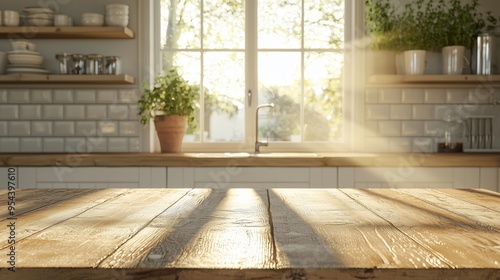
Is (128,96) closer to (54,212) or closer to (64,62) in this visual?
(64,62)

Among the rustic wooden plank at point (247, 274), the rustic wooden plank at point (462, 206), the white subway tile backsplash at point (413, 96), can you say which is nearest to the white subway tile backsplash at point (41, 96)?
the white subway tile backsplash at point (413, 96)

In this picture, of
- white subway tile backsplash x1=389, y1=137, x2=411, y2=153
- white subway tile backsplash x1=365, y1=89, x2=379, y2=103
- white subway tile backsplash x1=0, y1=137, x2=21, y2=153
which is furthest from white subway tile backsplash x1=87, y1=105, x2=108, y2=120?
white subway tile backsplash x1=389, y1=137, x2=411, y2=153

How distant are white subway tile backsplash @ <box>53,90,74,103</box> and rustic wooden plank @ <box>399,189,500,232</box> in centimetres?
252

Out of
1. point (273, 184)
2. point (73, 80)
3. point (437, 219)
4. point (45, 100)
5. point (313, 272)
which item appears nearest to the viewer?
point (313, 272)

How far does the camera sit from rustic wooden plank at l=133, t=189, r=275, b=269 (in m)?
0.71

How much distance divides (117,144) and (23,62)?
0.74 meters

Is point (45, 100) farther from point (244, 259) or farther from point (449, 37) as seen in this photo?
point (244, 259)

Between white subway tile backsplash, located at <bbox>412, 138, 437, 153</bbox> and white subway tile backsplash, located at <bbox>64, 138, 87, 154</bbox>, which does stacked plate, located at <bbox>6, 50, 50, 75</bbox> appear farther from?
white subway tile backsplash, located at <bbox>412, 138, 437, 153</bbox>

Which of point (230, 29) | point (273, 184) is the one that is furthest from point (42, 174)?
point (230, 29)

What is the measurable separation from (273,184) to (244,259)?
2.27 meters

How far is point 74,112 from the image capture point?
3600 mm

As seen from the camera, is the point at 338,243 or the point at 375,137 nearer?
the point at 338,243

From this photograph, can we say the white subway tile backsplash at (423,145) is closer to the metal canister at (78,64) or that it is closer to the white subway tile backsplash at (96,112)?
the white subway tile backsplash at (96,112)

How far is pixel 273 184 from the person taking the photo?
299 cm
